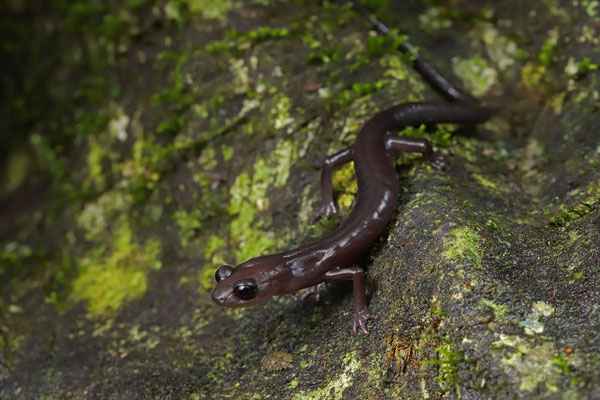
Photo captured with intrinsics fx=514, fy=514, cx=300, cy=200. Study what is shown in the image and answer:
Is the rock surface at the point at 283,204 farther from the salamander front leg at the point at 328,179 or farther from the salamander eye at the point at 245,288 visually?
the salamander eye at the point at 245,288

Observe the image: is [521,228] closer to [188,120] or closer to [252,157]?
[252,157]

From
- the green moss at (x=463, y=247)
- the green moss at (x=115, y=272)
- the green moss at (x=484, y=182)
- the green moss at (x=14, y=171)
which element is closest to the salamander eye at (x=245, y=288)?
the green moss at (x=463, y=247)

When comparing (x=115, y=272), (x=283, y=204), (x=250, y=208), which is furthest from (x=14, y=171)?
(x=283, y=204)

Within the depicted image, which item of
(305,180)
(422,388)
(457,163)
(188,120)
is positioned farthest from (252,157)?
(422,388)

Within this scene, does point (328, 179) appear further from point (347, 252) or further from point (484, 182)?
point (484, 182)

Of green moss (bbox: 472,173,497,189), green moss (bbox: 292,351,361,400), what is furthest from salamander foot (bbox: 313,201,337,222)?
green moss (bbox: 292,351,361,400)
